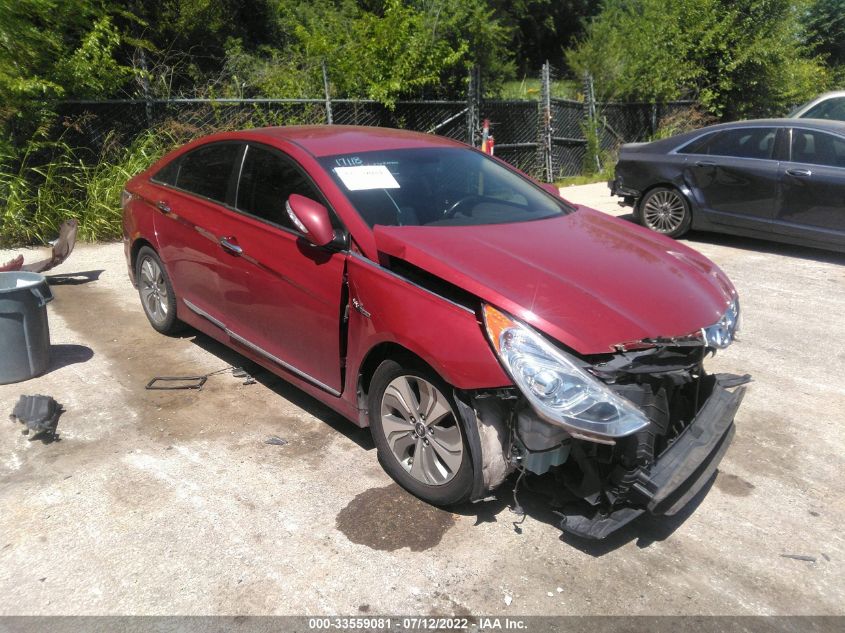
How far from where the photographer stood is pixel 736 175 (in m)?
8.62

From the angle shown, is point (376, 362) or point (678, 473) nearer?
point (678, 473)

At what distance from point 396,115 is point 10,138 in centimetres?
619

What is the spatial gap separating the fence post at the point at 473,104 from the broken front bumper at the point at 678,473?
10932 millimetres

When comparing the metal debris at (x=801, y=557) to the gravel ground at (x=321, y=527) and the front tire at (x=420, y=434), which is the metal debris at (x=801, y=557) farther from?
the front tire at (x=420, y=434)

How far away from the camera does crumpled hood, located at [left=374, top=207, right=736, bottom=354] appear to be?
124 inches

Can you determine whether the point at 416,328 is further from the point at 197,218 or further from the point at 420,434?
the point at 197,218

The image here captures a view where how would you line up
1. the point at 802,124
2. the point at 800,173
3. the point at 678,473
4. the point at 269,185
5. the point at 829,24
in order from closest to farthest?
the point at 678,473, the point at 269,185, the point at 800,173, the point at 802,124, the point at 829,24

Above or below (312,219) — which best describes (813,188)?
below

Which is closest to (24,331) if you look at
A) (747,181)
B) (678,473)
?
(678,473)

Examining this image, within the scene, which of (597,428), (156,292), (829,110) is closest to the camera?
(597,428)

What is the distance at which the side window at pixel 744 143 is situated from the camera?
28.0ft

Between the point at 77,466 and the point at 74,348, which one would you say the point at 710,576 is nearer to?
the point at 77,466

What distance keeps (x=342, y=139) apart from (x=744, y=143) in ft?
19.8

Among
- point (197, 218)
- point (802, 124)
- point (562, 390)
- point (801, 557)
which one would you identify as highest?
point (802, 124)
